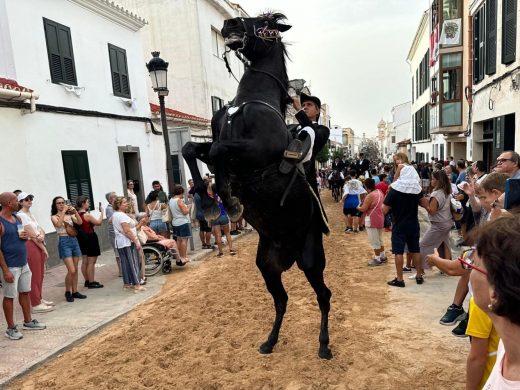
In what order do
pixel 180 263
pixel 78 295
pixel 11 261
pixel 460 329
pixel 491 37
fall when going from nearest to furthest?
pixel 460 329
pixel 11 261
pixel 78 295
pixel 180 263
pixel 491 37

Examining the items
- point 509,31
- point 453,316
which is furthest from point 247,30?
point 509,31

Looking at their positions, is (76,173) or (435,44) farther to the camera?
(435,44)

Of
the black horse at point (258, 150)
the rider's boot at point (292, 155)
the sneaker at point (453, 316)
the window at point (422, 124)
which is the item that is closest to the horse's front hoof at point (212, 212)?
the black horse at point (258, 150)

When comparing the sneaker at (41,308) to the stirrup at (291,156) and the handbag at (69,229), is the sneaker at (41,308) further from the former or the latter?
the stirrup at (291,156)

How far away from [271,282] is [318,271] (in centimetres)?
48

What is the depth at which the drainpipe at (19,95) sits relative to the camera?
23.9 feet

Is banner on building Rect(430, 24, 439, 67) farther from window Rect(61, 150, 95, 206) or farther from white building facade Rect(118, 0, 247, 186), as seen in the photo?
window Rect(61, 150, 95, 206)

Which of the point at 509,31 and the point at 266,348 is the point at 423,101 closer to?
Result: the point at 509,31

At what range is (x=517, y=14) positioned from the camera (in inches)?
359

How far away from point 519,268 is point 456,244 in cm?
760

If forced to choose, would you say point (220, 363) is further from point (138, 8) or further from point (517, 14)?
point (138, 8)

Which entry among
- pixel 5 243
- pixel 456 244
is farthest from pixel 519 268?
pixel 456 244

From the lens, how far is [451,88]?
1789 cm

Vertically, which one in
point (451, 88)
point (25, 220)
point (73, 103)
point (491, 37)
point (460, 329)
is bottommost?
point (460, 329)
